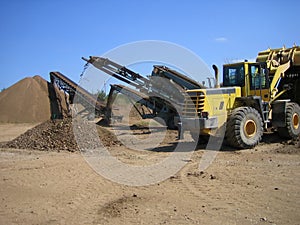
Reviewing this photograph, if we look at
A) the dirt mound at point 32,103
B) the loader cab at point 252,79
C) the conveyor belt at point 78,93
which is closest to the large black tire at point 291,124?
the loader cab at point 252,79

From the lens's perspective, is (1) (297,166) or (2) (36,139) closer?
(1) (297,166)

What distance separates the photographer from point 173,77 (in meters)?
13.9

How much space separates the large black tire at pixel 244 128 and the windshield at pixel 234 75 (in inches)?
48.3

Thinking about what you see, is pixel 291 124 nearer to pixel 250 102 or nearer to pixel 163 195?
pixel 250 102

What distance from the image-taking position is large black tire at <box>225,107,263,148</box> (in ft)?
30.6

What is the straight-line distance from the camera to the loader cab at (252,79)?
10.5m

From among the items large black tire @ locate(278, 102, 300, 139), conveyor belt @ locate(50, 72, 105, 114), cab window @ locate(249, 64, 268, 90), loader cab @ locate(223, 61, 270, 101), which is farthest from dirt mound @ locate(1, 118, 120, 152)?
conveyor belt @ locate(50, 72, 105, 114)

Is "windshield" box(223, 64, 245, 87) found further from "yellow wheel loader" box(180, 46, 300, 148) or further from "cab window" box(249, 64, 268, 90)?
"cab window" box(249, 64, 268, 90)

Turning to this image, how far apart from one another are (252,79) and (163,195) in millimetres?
6309

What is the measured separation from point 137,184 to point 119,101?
1304 cm

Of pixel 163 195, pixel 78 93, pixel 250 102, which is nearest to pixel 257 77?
pixel 250 102

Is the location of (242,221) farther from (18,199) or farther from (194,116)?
(194,116)

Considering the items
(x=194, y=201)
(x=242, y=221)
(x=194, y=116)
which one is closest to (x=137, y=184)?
(x=194, y=201)

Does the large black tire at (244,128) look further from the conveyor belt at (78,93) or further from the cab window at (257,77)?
the conveyor belt at (78,93)
